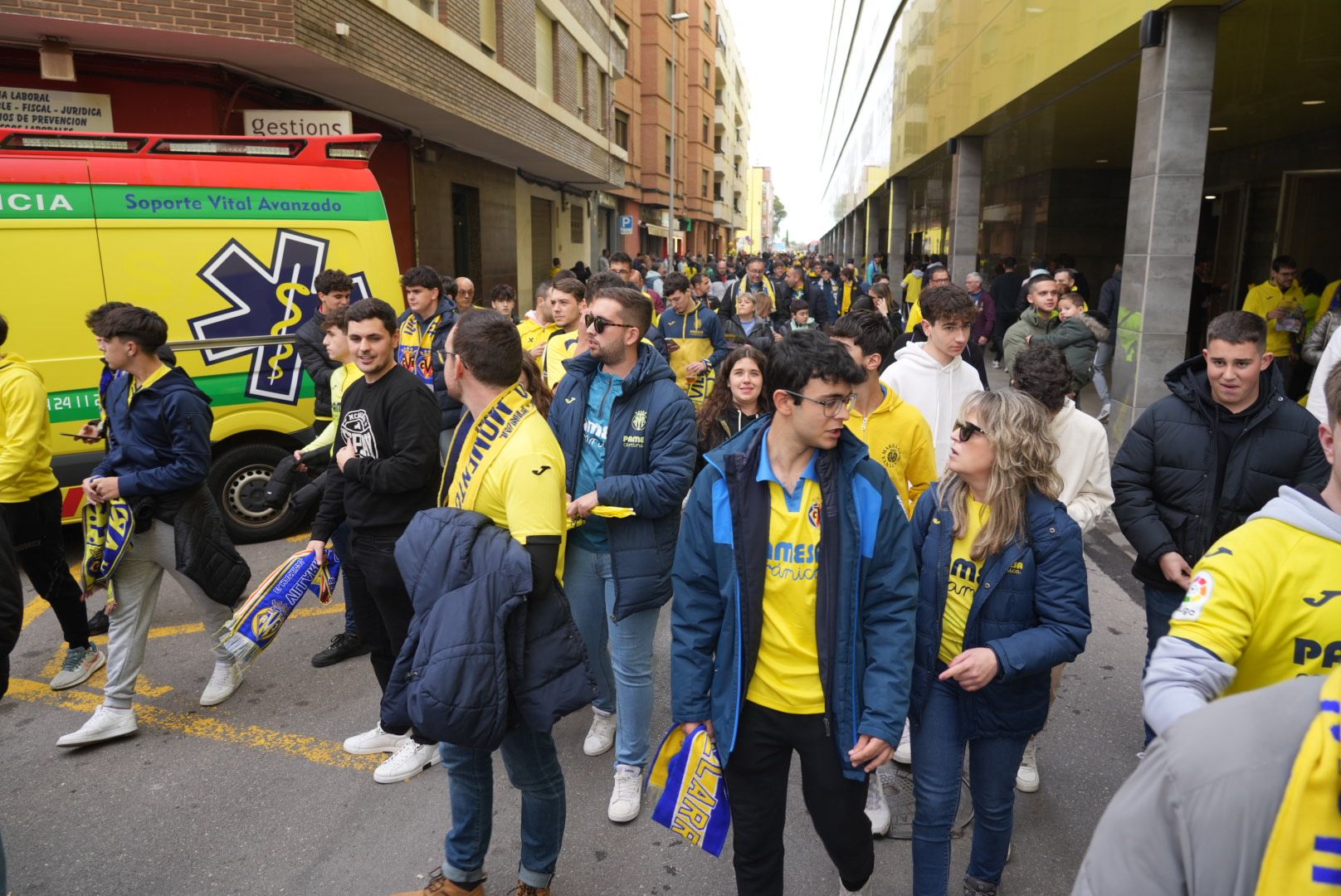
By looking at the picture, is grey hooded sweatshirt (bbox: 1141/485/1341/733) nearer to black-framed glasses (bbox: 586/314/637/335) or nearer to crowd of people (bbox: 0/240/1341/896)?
crowd of people (bbox: 0/240/1341/896)

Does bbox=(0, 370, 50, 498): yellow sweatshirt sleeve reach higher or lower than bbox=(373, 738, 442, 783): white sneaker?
higher

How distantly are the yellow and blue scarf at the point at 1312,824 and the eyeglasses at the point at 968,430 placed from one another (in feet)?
5.55

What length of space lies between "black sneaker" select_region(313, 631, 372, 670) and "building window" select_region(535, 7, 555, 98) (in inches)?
640

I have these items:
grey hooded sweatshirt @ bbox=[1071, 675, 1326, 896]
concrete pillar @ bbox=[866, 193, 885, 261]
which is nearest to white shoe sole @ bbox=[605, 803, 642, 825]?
grey hooded sweatshirt @ bbox=[1071, 675, 1326, 896]

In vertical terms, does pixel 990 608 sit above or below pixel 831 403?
below

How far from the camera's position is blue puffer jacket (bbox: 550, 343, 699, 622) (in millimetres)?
3562

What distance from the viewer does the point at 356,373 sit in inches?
192

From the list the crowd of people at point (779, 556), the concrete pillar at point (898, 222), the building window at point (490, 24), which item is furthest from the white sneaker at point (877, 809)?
the concrete pillar at point (898, 222)

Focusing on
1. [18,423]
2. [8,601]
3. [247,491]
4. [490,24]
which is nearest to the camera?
[8,601]

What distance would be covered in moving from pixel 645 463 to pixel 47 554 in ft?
11.4

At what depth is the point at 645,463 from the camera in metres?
3.66

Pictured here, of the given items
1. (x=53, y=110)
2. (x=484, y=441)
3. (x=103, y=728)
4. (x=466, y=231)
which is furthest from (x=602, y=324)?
(x=466, y=231)

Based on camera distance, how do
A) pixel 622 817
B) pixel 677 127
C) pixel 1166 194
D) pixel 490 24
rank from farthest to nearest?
pixel 677 127 → pixel 490 24 → pixel 1166 194 → pixel 622 817

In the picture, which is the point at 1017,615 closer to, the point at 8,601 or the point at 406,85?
the point at 8,601
